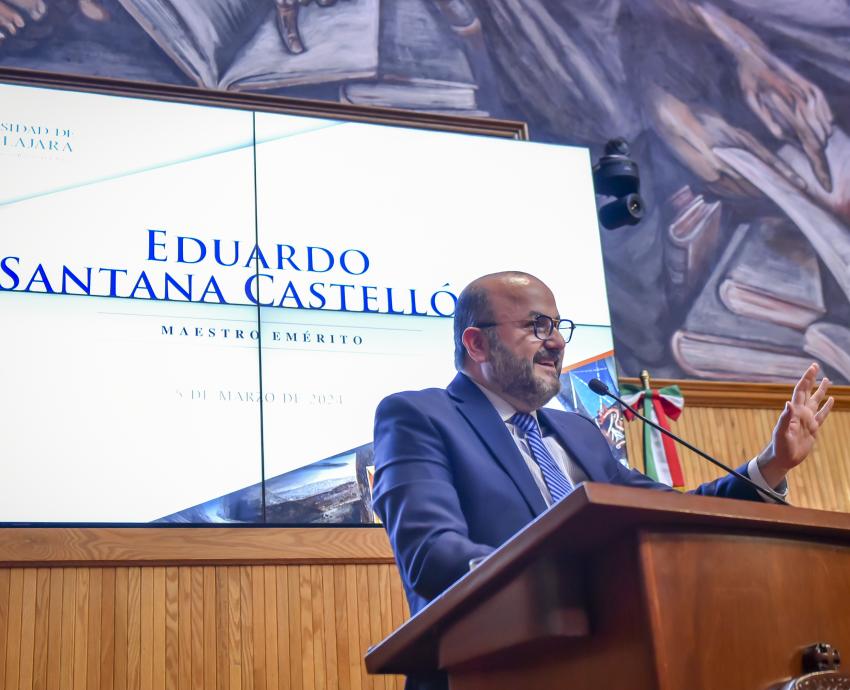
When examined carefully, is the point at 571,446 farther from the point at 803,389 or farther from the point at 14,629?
the point at 14,629

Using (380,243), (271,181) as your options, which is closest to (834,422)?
(380,243)

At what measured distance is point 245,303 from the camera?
15.0 feet

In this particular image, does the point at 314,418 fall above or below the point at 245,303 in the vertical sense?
below

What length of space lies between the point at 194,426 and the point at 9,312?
791 millimetres

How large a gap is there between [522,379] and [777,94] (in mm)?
4368

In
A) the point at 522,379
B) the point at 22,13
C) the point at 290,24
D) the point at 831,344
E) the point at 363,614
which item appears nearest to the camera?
the point at 522,379

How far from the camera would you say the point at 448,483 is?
2.27 meters

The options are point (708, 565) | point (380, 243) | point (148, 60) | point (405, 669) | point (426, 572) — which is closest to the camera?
point (708, 565)

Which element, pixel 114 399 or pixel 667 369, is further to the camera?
pixel 667 369

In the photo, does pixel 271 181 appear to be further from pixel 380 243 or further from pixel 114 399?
pixel 114 399

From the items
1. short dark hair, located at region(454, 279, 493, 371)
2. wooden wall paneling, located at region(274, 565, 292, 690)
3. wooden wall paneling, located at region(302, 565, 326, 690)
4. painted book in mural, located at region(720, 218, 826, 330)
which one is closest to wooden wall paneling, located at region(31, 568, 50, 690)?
→ wooden wall paneling, located at region(274, 565, 292, 690)

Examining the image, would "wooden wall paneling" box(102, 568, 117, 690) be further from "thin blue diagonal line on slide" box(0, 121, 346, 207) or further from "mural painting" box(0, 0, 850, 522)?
"mural painting" box(0, 0, 850, 522)

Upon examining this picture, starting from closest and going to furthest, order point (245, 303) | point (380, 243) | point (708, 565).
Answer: point (708, 565), point (245, 303), point (380, 243)

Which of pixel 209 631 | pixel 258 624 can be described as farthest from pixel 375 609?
pixel 209 631
